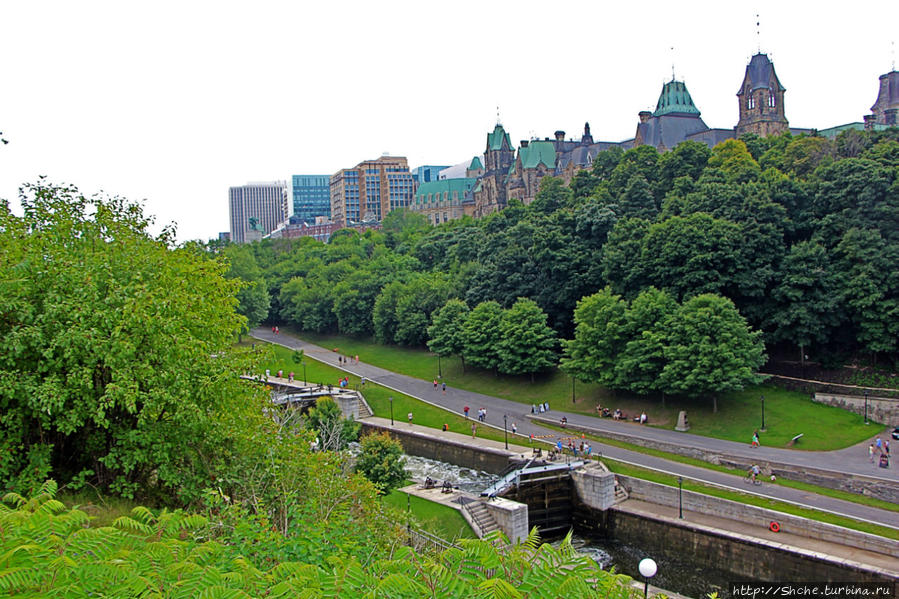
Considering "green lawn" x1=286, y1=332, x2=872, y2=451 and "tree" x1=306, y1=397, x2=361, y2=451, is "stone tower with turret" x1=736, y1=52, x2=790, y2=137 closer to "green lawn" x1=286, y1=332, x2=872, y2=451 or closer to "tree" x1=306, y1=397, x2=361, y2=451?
"green lawn" x1=286, y1=332, x2=872, y2=451

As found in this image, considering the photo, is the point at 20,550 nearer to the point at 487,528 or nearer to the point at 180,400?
the point at 180,400

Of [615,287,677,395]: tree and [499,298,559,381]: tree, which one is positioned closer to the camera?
[615,287,677,395]: tree

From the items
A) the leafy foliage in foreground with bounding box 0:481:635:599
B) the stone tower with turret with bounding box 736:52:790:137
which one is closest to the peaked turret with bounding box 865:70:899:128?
the stone tower with turret with bounding box 736:52:790:137

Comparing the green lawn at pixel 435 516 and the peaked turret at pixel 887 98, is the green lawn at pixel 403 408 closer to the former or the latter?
the green lawn at pixel 435 516

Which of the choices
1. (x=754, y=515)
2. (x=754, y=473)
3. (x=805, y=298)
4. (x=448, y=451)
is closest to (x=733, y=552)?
(x=754, y=515)

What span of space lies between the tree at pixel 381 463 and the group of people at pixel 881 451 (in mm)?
20261

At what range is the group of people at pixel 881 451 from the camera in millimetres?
28344

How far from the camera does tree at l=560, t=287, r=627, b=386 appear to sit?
4047 cm

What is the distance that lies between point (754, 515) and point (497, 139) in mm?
111421

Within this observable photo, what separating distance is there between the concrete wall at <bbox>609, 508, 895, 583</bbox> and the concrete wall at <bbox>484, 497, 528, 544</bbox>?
14.0 feet

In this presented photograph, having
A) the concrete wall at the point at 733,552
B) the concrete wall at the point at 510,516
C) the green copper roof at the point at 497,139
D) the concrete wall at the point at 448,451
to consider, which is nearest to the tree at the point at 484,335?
the concrete wall at the point at 448,451

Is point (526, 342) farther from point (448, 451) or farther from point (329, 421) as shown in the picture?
point (329, 421)

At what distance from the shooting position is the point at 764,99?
85.8m

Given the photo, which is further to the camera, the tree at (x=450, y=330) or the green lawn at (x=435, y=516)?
the tree at (x=450, y=330)
